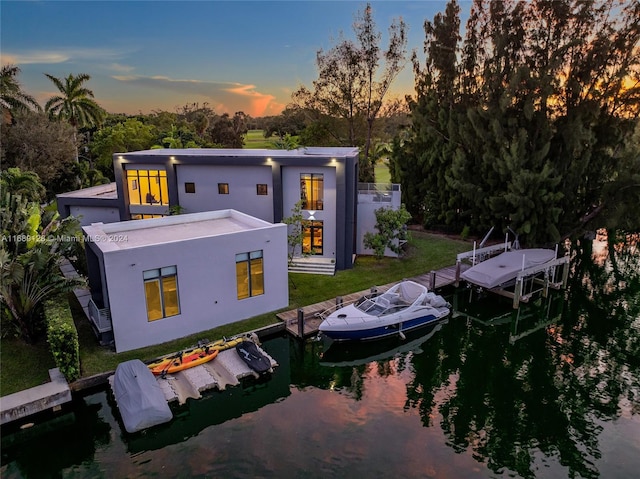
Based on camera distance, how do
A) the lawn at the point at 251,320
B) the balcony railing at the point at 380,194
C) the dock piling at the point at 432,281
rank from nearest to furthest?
the lawn at the point at 251,320, the dock piling at the point at 432,281, the balcony railing at the point at 380,194

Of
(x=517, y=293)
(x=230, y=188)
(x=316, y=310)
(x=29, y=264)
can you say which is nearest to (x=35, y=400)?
(x=29, y=264)

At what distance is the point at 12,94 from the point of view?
Result: 30.5 metres

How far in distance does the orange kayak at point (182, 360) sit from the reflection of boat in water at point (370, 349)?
4024mm

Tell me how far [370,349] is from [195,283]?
22.9 ft

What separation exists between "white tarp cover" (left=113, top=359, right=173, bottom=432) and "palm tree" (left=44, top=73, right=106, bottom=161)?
33.0m

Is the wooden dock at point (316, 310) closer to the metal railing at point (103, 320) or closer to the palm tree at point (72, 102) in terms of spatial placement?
the metal railing at point (103, 320)

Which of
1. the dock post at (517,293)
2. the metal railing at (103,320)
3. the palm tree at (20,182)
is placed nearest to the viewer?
the metal railing at (103,320)

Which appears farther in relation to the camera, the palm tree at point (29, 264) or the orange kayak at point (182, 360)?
the palm tree at point (29, 264)

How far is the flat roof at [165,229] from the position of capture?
14.8 metres

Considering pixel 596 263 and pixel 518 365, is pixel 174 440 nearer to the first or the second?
pixel 518 365

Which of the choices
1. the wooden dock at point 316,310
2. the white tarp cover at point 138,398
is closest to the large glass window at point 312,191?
the wooden dock at point 316,310

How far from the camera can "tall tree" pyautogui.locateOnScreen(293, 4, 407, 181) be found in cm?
3819

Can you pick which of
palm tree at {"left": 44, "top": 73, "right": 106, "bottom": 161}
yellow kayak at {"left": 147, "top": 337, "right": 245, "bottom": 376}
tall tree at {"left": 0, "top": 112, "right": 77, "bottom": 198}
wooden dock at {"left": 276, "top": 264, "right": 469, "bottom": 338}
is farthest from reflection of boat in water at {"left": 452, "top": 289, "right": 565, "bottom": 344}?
palm tree at {"left": 44, "top": 73, "right": 106, "bottom": 161}

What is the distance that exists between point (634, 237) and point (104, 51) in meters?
45.7
